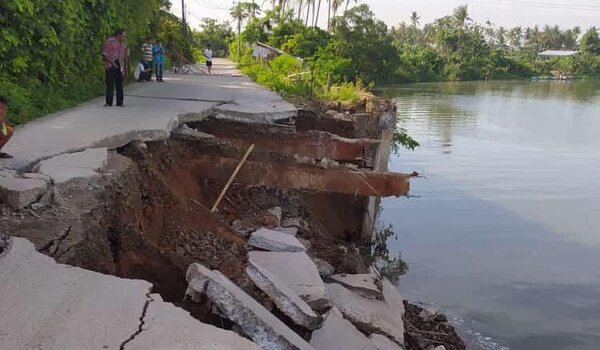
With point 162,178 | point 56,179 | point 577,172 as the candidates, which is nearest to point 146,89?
point 162,178

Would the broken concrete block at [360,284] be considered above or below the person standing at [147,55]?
below

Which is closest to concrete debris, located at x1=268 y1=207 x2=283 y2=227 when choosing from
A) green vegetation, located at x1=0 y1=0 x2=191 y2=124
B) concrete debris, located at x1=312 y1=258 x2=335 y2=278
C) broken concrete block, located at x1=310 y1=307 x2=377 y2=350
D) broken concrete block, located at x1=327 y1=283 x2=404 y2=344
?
concrete debris, located at x1=312 y1=258 x2=335 y2=278

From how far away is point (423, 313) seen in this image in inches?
301

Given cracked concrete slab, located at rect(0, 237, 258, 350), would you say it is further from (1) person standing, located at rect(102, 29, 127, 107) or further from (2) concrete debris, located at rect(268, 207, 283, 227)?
(1) person standing, located at rect(102, 29, 127, 107)

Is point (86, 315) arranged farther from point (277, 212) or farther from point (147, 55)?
point (147, 55)

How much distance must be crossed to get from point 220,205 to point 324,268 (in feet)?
6.41

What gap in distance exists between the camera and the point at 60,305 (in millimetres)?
3174

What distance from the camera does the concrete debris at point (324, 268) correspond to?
6531mm

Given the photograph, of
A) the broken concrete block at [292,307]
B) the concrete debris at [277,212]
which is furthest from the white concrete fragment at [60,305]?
the concrete debris at [277,212]

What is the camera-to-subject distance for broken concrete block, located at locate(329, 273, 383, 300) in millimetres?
6367

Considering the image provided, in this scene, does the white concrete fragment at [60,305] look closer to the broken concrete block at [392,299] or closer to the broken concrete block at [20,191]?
the broken concrete block at [20,191]

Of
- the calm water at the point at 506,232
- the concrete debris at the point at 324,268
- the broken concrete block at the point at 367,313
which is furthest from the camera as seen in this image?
the calm water at the point at 506,232

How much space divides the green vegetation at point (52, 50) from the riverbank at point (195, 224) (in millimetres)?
620

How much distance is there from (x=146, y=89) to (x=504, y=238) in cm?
916
